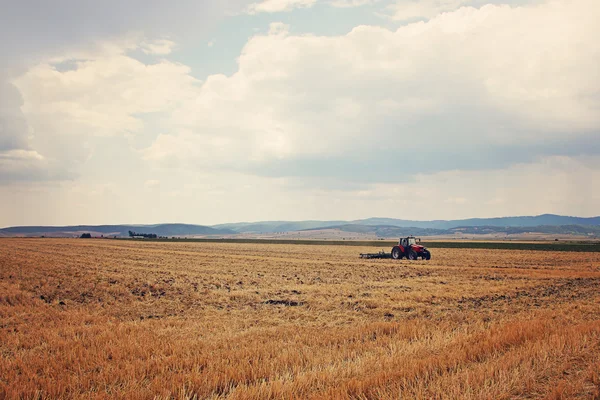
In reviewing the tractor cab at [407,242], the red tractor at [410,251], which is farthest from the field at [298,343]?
the tractor cab at [407,242]

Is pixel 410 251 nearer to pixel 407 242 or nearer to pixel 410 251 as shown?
pixel 410 251

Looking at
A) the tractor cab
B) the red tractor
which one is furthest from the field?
the tractor cab

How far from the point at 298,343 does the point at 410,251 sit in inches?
1280

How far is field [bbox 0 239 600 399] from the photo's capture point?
7.04 meters

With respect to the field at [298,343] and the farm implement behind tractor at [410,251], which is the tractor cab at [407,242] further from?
the field at [298,343]

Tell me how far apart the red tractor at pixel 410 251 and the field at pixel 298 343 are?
20.7 m

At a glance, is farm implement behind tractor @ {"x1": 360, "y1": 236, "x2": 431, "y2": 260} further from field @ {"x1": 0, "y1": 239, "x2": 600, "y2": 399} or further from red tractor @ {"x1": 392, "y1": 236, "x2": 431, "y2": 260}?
field @ {"x1": 0, "y1": 239, "x2": 600, "y2": 399}

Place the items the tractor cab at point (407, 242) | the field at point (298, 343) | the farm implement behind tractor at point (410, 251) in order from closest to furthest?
the field at point (298, 343) < the farm implement behind tractor at point (410, 251) < the tractor cab at point (407, 242)

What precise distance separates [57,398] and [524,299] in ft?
55.5

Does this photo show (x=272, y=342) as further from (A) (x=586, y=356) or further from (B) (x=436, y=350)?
(A) (x=586, y=356)

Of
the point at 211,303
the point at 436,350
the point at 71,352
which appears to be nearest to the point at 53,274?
the point at 211,303

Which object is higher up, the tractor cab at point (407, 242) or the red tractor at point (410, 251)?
the tractor cab at point (407, 242)

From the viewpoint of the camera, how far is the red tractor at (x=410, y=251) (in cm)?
4041

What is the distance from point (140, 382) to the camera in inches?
296
